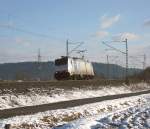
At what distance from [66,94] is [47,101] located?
21.3ft

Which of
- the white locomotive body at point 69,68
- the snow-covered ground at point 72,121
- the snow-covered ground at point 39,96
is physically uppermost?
the white locomotive body at point 69,68

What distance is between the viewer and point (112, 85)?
6019cm

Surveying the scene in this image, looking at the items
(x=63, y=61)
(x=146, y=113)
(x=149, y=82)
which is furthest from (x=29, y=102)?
(x=149, y=82)

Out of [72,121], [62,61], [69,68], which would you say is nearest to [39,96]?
[72,121]

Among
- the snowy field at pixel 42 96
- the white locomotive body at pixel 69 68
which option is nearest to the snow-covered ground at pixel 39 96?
the snowy field at pixel 42 96

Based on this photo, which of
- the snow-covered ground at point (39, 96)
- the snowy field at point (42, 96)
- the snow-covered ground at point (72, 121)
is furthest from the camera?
the snowy field at point (42, 96)

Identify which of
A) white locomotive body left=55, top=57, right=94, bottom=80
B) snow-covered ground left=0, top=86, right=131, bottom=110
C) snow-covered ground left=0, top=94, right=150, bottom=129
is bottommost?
snow-covered ground left=0, top=94, right=150, bottom=129

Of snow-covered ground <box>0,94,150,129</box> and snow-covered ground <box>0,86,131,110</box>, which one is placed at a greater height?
snow-covered ground <box>0,86,131,110</box>

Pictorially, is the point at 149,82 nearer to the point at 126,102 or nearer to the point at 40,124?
the point at 126,102

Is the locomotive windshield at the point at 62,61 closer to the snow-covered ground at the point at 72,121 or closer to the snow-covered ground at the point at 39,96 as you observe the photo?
the snow-covered ground at the point at 39,96

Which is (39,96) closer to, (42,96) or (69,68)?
(42,96)

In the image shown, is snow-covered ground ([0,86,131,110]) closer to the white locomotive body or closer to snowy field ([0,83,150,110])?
snowy field ([0,83,150,110])

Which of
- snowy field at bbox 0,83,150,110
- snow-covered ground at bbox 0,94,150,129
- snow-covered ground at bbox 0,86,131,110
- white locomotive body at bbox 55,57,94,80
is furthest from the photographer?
white locomotive body at bbox 55,57,94,80

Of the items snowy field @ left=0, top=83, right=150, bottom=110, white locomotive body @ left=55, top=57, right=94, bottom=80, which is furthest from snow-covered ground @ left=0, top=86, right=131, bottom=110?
white locomotive body @ left=55, top=57, right=94, bottom=80
